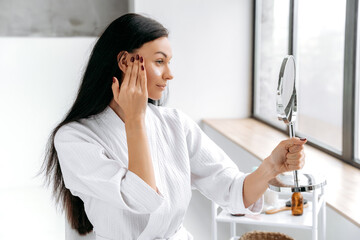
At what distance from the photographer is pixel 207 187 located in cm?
163

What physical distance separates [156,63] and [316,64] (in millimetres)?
2537

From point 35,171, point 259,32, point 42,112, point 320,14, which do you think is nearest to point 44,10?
point 42,112

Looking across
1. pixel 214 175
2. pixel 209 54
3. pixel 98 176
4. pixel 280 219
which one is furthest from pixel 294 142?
pixel 209 54

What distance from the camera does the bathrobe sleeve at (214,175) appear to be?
5.15ft

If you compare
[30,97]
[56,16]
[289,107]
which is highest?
[56,16]

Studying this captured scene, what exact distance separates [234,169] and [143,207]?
0.40 meters

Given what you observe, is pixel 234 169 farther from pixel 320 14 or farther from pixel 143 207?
pixel 320 14

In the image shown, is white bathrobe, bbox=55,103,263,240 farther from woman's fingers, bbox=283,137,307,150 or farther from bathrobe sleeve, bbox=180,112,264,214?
woman's fingers, bbox=283,137,307,150

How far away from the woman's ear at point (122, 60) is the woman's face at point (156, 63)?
4 cm

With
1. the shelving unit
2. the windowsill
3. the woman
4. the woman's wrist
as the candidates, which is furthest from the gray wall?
the woman's wrist

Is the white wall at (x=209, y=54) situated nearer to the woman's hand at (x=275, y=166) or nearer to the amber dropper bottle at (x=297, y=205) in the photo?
the amber dropper bottle at (x=297, y=205)

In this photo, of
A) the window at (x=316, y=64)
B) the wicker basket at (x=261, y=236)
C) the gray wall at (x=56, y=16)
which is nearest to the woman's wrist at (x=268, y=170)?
the wicker basket at (x=261, y=236)

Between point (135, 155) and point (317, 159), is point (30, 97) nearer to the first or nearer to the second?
point (317, 159)

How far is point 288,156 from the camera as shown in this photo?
134 cm
